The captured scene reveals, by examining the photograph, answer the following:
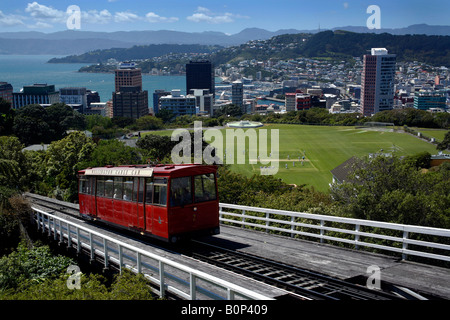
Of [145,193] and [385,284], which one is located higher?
[145,193]

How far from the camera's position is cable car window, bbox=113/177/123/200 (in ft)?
52.7

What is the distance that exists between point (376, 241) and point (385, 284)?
3.59 metres

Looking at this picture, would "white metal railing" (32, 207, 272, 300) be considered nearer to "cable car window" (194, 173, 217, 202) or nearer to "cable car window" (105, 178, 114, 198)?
"cable car window" (194, 173, 217, 202)

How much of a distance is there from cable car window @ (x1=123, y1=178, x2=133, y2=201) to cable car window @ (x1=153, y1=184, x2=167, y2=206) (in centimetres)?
159

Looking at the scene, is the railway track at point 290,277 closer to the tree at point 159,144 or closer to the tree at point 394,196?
the tree at point 394,196

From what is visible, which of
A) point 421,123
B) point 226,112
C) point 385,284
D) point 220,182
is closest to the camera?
point 385,284

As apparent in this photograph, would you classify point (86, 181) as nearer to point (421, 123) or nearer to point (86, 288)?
point (86, 288)

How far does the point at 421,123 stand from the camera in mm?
115000

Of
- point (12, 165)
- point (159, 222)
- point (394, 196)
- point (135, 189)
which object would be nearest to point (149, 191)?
point (135, 189)

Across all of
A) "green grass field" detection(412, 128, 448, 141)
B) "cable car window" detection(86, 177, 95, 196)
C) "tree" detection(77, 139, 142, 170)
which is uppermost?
"cable car window" detection(86, 177, 95, 196)

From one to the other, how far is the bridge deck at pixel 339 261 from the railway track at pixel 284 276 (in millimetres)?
406

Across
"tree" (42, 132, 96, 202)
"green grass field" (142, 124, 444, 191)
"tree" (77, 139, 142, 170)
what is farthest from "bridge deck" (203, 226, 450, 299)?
"green grass field" (142, 124, 444, 191)

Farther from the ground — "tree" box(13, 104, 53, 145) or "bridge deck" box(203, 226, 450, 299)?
"bridge deck" box(203, 226, 450, 299)

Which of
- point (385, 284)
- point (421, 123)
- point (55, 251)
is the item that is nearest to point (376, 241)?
point (385, 284)
